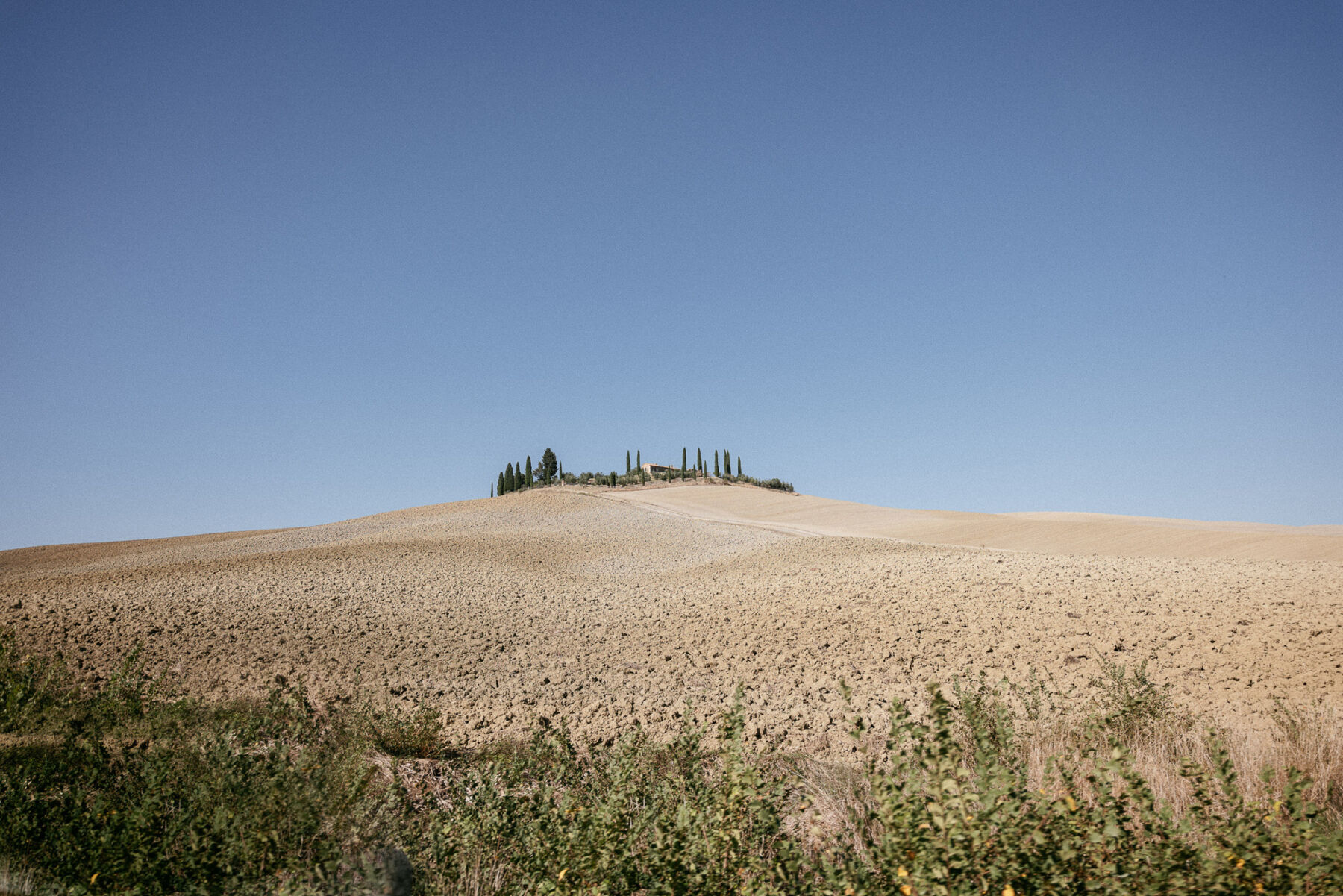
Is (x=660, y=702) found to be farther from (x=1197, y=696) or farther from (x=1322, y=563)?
(x=1322, y=563)

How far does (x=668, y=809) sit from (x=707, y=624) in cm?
821

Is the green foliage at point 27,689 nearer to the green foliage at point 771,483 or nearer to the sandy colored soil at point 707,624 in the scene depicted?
the sandy colored soil at point 707,624

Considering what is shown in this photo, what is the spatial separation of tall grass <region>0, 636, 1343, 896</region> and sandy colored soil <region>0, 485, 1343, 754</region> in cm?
126

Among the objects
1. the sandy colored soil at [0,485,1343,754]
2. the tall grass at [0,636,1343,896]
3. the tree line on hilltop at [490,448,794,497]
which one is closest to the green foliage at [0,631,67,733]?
the tall grass at [0,636,1343,896]

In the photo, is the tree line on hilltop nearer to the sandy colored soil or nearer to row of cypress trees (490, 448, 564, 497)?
row of cypress trees (490, 448, 564, 497)

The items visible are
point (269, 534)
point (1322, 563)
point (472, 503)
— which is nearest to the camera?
point (1322, 563)

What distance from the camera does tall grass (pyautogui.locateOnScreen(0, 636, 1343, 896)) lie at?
2914 mm

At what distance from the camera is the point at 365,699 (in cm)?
816

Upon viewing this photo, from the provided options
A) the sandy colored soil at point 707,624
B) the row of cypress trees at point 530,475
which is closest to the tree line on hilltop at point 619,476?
the row of cypress trees at point 530,475

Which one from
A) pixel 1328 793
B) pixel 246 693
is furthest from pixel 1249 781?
pixel 246 693

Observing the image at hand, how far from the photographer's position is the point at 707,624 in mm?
12352

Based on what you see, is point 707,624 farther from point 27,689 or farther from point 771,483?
point 771,483

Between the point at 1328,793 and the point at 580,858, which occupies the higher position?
the point at 580,858

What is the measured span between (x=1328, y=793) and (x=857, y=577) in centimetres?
1028
